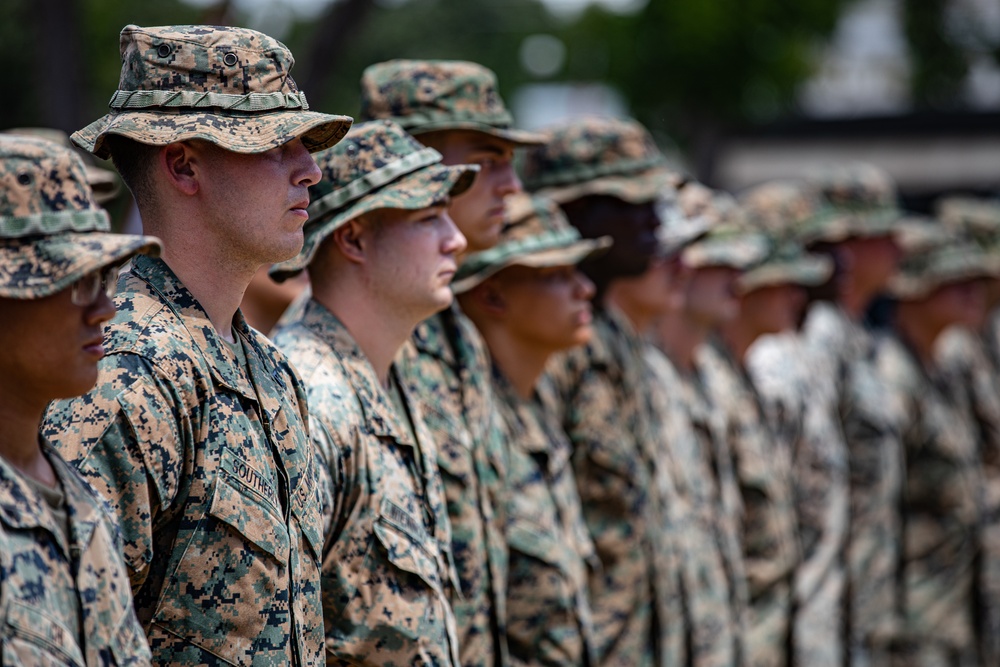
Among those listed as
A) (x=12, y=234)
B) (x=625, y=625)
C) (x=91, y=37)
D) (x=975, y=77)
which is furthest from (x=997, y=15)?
(x=12, y=234)

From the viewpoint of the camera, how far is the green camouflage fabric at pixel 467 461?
4977 millimetres

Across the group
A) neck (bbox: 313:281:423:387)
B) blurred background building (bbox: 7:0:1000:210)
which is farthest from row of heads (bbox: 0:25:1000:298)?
blurred background building (bbox: 7:0:1000:210)

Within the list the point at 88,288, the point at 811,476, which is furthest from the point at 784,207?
the point at 88,288

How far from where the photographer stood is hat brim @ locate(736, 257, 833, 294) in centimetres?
881

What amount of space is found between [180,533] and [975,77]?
81.8 ft

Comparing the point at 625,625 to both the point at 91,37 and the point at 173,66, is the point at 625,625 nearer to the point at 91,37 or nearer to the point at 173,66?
the point at 173,66

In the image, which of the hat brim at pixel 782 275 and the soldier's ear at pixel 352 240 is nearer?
the soldier's ear at pixel 352 240

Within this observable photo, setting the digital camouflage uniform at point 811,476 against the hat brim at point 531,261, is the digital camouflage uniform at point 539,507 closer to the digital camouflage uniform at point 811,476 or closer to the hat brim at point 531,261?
the hat brim at point 531,261

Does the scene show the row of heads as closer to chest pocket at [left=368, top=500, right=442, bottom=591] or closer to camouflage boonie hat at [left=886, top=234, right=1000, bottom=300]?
chest pocket at [left=368, top=500, right=442, bottom=591]

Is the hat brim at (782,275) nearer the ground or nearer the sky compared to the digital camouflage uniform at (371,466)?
nearer the ground

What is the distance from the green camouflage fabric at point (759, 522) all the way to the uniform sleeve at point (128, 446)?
534 centimetres

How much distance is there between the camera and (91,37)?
20312 mm

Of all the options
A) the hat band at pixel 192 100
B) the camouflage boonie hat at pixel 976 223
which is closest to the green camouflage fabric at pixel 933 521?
the camouflage boonie hat at pixel 976 223

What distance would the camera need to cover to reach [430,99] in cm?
556
